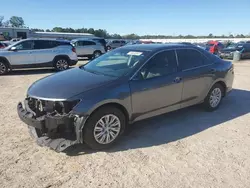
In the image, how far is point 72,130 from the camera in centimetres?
367

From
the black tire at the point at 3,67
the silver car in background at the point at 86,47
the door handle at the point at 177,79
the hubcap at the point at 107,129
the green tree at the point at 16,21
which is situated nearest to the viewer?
the hubcap at the point at 107,129

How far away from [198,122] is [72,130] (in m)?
2.75

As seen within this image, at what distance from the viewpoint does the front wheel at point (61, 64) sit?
42.1 ft

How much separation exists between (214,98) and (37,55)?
9.30 meters

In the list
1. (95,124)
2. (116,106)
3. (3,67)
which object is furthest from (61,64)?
(95,124)

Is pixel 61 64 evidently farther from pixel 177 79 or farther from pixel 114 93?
pixel 114 93

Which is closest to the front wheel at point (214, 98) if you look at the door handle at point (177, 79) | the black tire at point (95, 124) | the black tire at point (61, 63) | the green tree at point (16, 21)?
the door handle at point (177, 79)

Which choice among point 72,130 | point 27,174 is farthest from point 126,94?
point 27,174

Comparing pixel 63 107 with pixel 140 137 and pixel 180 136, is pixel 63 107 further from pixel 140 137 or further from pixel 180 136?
pixel 180 136

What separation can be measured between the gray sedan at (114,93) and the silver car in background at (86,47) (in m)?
16.1

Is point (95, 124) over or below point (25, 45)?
below

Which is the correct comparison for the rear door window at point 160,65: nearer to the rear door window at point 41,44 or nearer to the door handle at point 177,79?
the door handle at point 177,79

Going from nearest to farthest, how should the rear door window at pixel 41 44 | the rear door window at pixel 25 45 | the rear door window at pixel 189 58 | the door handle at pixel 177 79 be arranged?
the door handle at pixel 177 79
the rear door window at pixel 189 58
the rear door window at pixel 25 45
the rear door window at pixel 41 44

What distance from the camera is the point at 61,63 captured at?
42.7 feet
